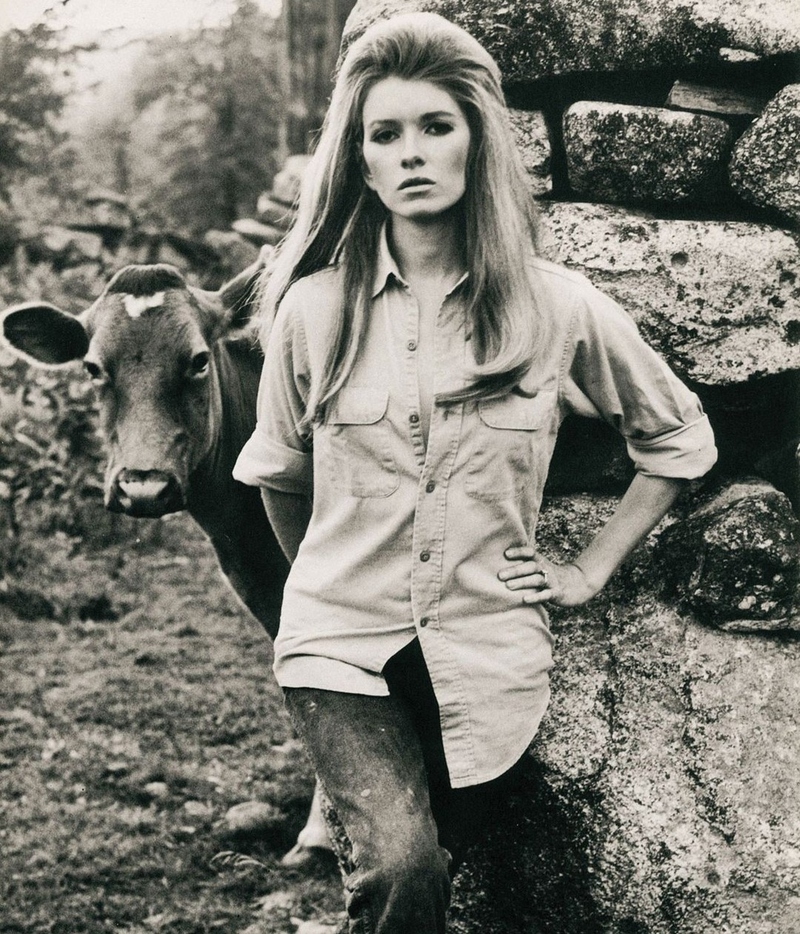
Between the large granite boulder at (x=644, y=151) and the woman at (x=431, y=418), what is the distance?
683mm

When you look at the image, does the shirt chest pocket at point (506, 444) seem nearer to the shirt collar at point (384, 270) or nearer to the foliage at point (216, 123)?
the shirt collar at point (384, 270)

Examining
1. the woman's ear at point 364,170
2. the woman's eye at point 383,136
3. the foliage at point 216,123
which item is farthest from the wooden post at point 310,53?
the woman's eye at point 383,136

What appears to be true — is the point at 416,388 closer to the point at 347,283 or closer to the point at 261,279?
the point at 347,283

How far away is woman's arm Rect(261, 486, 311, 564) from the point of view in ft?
9.87

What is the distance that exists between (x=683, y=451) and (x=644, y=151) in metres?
1.03

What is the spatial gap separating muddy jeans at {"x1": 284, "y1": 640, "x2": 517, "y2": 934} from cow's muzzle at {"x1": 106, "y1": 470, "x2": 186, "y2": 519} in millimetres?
1382

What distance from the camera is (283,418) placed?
9.39ft

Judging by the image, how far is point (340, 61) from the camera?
3740 millimetres

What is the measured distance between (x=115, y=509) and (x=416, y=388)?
64.6 inches

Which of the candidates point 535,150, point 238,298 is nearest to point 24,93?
point 238,298

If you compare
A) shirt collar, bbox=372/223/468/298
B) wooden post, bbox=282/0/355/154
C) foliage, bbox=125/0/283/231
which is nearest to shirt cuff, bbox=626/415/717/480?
shirt collar, bbox=372/223/468/298

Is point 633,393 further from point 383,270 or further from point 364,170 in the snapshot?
point 364,170

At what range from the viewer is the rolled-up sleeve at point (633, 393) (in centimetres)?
275

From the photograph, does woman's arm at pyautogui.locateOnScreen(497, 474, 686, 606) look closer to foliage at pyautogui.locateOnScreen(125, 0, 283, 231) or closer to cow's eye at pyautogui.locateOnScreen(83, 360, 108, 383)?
cow's eye at pyautogui.locateOnScreen(83, 360, 108, 383)
